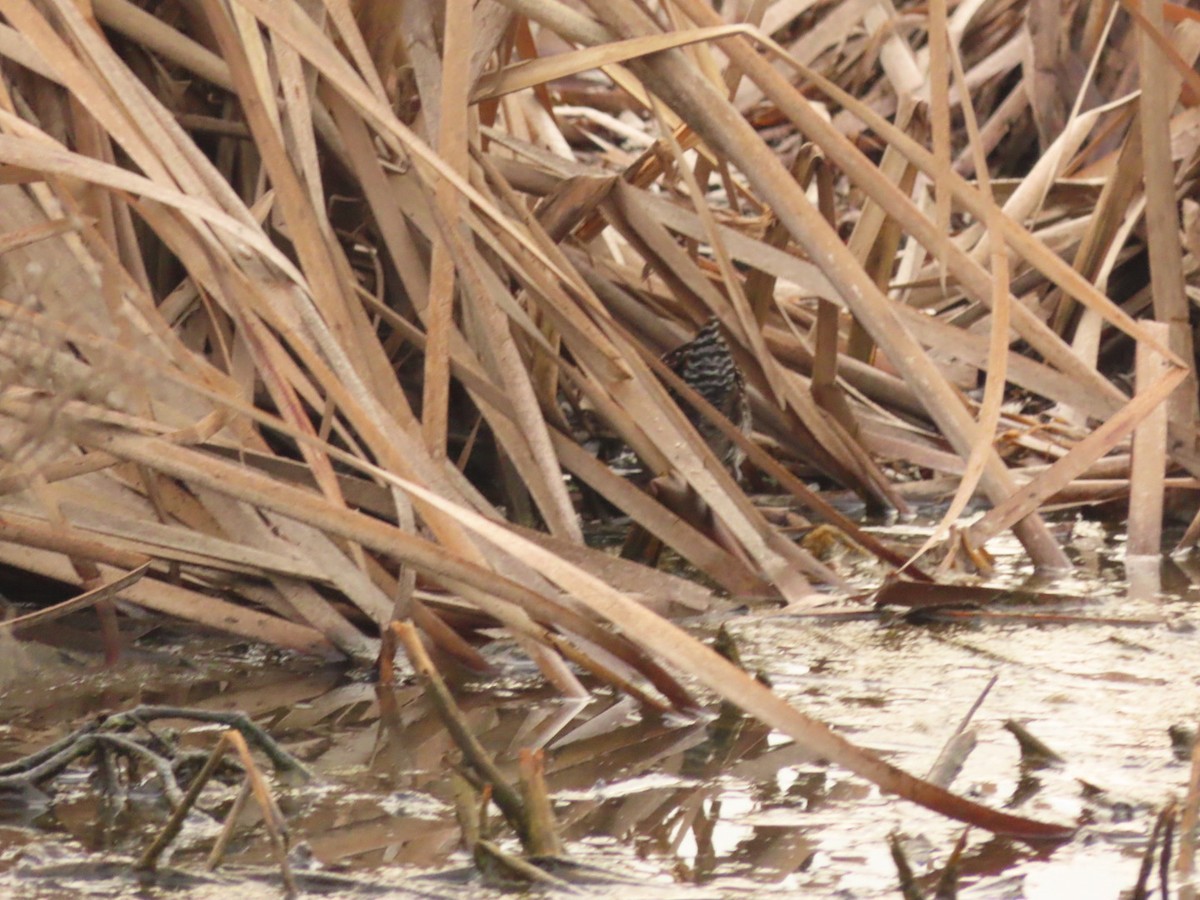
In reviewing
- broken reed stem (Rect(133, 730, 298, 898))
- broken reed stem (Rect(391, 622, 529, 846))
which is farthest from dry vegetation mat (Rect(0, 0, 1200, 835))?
broken reed stem (Rect(133, 730, 298, 898))

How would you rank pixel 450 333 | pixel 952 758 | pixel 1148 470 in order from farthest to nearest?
1. pixel 1148 470
2. pixel 450 333
3. pixel 952 758

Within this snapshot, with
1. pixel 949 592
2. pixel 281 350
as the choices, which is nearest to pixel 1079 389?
pixel 949 592

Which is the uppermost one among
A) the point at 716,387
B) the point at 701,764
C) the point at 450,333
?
the point at 450,333

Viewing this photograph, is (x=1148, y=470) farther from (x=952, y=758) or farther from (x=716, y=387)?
(x=952, y=758)

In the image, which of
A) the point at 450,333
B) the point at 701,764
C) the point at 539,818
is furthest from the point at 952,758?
the point at 450,333

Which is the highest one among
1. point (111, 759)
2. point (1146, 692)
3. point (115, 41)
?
point (115, 41)

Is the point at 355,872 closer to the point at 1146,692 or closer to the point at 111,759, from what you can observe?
the point at 111,759
